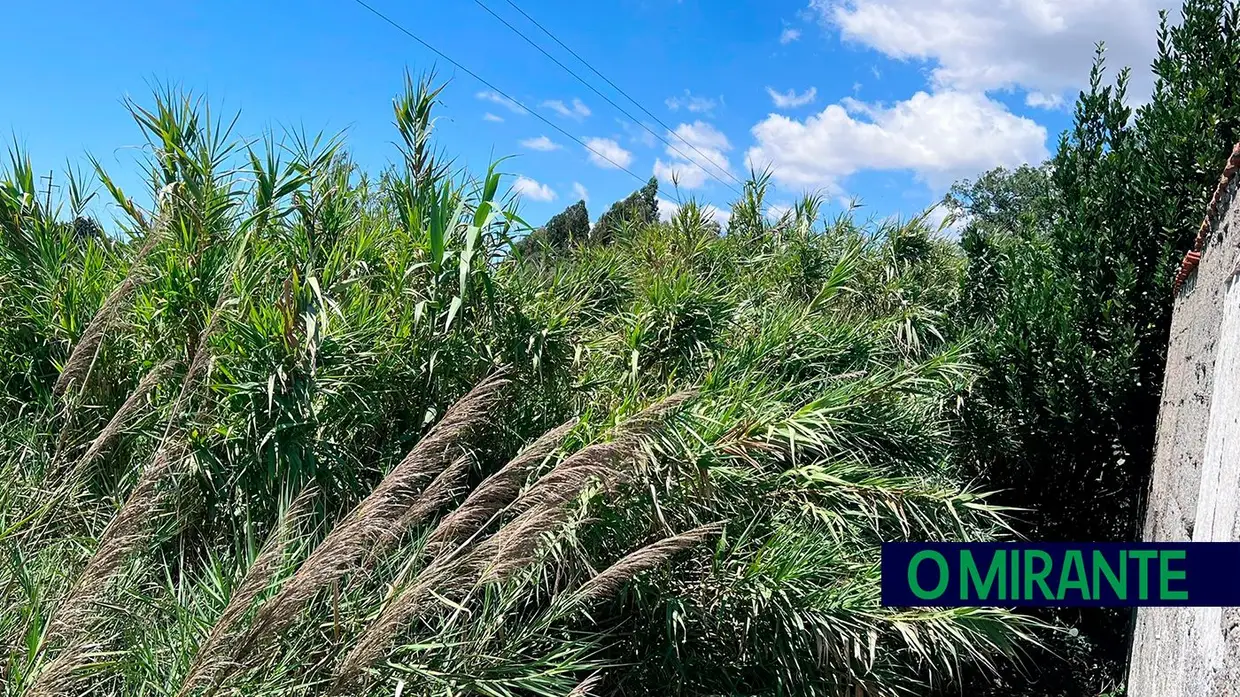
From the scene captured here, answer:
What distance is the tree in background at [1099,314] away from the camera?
13.7 feet

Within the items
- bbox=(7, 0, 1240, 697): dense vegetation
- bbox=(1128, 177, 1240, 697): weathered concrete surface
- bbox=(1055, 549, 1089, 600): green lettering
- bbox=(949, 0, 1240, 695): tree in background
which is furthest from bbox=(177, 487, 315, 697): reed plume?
bbox=(949, 0, 1240, 695): tree in background

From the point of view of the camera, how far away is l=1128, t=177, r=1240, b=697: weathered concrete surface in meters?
2.36

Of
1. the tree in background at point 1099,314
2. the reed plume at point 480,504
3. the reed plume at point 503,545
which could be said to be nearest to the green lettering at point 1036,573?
the reed plume at point 503,545

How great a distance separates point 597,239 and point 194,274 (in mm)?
3721

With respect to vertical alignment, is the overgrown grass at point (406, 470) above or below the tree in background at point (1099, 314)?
below

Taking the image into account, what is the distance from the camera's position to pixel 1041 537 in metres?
5.36

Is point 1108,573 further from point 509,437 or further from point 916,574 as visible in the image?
point 509,437

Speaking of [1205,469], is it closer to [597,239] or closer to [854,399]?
[854,399]

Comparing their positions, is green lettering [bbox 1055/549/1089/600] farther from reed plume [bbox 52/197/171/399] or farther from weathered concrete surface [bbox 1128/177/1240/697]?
reed plume [bbox 52/197/171/399]

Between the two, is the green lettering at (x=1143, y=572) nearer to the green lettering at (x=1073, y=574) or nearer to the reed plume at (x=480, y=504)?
the green lettering at (x=1073, y=574)

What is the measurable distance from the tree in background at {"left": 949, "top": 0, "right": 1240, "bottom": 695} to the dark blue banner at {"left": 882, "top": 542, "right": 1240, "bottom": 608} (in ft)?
11.2

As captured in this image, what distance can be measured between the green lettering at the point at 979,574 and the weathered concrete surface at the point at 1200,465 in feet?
4.30

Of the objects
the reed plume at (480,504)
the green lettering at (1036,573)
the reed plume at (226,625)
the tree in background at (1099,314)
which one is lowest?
the reed plume at (226,625)

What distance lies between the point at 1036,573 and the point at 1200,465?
7.44 feet
